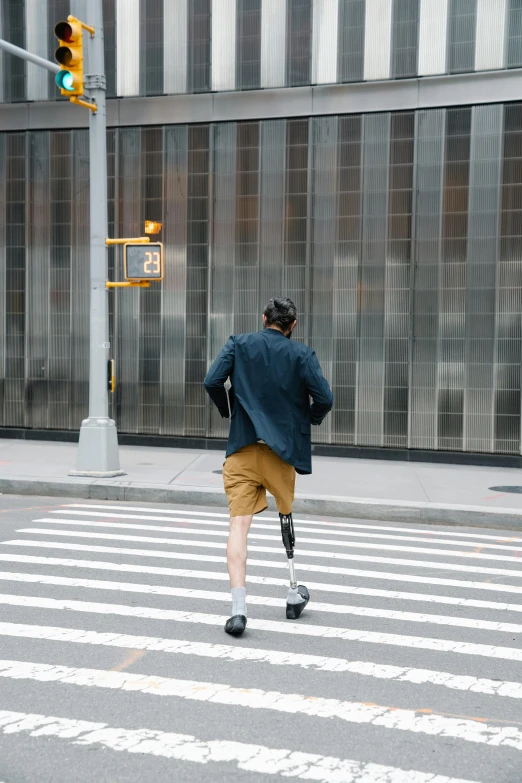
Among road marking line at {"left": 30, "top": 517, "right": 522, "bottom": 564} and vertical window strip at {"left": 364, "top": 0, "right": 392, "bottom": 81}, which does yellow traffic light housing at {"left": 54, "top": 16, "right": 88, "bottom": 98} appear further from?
vertical window strip at {"left": 364, "top": 0, "right": 392, "bottom": 81}

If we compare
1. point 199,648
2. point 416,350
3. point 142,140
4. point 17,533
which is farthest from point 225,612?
point 142,140

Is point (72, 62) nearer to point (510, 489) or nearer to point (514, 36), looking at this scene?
point (514, 36)

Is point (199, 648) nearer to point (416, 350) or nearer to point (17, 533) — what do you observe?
point (17, 533)

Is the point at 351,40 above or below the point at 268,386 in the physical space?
above

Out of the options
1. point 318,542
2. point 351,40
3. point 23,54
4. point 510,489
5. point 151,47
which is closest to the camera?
point 318,542

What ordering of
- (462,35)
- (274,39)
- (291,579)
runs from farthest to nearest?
1. (274,39)
2. (462,35)
3. (291,579)

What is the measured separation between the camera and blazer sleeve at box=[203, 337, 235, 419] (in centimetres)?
550

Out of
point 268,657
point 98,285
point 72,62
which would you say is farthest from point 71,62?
point 268,657

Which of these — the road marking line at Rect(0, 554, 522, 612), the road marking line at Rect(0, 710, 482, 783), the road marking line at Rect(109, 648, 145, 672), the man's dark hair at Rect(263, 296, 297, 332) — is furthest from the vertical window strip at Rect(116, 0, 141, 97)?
the road marking line at Rect(0, 710, 482, 783)

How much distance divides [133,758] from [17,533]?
5.37m

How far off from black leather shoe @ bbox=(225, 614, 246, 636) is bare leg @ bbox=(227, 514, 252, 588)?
20 cm

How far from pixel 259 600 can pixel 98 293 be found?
7.16 m

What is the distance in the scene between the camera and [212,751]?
3.67 m

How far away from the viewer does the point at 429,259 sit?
1582 centimetres
